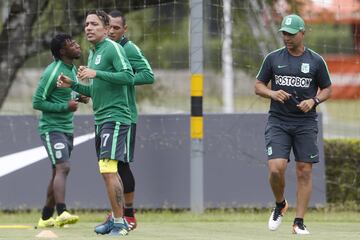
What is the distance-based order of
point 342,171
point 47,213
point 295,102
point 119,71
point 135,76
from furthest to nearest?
point 342,171
point 47,213
point 135,76
point 295,102
point 119,71

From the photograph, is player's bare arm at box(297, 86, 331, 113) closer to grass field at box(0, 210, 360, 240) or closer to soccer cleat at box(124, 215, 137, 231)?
grass field at box(0, 210, 360, 240)

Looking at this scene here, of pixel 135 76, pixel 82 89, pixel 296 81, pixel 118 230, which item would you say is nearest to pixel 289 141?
pixel 296 81

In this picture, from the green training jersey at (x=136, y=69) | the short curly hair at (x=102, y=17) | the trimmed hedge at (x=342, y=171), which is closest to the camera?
the short curly hair at (x=102, y=17)

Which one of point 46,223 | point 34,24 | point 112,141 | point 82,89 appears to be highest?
point 34,24

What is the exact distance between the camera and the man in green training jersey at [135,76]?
1043cm

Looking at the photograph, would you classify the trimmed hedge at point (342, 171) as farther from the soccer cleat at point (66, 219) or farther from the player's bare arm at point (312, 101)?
the soccer cleat at point (66, 219)

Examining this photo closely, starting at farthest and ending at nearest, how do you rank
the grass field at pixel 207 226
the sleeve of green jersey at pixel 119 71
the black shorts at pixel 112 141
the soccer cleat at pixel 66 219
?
1. the soccer cleat at pixel 66 219
2. the grass field at pixel 207 226
3. the black shorts at pixel 112 141
4. the sleeve of green jersey at pixel 119 71

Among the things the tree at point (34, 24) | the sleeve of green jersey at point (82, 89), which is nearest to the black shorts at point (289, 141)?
the sleeve of green jersey at point (82, 89)

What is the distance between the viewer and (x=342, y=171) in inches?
536

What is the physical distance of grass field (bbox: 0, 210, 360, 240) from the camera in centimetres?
991

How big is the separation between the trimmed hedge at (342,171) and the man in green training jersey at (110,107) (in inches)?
175

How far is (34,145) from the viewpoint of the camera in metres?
13.1

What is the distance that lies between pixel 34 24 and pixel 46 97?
3.75 metres

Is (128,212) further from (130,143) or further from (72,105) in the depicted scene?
(72,105)
